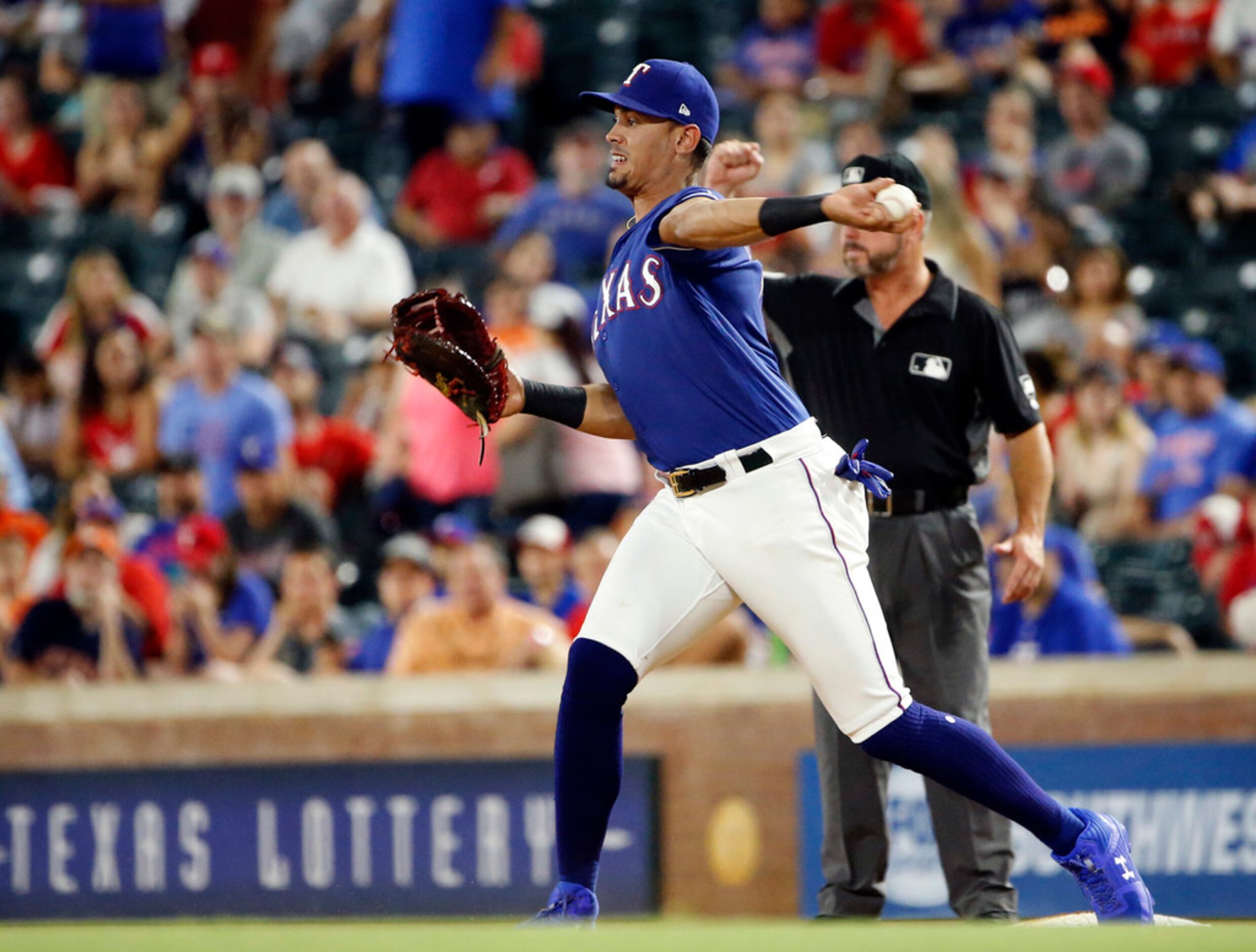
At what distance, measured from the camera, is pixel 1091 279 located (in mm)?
8031

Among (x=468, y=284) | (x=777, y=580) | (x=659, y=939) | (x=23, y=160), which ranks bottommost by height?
(x=659, y=939)

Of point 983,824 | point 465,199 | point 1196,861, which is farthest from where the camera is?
point 465,199

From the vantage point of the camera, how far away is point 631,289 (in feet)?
12.6

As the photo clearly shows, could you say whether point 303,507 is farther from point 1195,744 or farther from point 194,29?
point 194,29

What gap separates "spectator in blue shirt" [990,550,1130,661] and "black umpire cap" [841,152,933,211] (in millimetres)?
2221

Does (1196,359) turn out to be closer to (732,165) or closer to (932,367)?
(932,367)

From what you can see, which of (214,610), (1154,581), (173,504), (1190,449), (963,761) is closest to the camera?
(963,761)

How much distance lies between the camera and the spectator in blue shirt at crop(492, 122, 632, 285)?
9.43 meters

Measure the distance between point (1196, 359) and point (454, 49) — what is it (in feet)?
16.4

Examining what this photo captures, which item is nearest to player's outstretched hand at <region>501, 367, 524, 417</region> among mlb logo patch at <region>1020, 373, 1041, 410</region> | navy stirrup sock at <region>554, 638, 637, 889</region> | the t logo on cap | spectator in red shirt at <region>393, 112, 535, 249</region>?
navy stirrup sock at <region>554, 638, 637, 889</region>

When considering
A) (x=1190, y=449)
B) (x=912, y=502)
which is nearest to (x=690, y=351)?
(x=912, y=502)

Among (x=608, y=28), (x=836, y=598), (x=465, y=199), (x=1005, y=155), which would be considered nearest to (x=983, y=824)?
(x=836, y=598)

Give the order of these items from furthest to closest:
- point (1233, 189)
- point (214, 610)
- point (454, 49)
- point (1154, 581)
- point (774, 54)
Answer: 1. point (774, 54)
2. point (454, 49)
3. point (1233, 189)
4. point (214, 610)
5. point (1154, 581)

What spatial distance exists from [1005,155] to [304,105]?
5.29m
